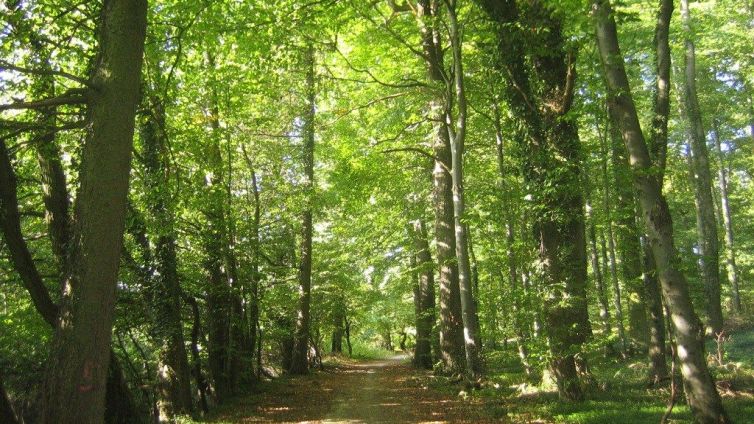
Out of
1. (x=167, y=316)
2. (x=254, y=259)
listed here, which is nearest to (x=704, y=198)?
(x=254, y=259)

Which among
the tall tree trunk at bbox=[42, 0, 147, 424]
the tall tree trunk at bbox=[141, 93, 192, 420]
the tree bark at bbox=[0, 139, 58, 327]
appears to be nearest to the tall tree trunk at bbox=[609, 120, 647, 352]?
the tall tree trunk at bbox=[42, 0, 147, 424]

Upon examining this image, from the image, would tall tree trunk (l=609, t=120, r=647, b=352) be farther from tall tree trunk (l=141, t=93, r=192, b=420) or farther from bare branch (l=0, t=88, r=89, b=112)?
tall tree trunk (l=141, t=93, r=192, b=420)

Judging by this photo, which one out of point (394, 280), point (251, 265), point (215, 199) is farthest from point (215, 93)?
point (394, 280)

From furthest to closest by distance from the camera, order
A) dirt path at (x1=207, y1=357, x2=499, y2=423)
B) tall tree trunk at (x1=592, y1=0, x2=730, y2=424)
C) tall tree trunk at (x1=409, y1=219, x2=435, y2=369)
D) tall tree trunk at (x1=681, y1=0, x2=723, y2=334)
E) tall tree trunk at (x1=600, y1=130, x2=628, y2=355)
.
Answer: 1. tall tree trunk at (x1=409, y1=219, x2=435, y2=369)
2. tall tree trunk at (x1=681, y1=0, x2=723, y2=334)
3. tall tree trunk at (x1=600, y1=130, x2=628, y2=355)
4. dirt path at (x1=207, y1=357, x2=499, y2=423)
5. tall tree trunk at (x1=592, y1=0, x2=730, y2=424)

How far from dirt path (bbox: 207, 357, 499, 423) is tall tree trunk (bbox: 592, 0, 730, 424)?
136 inches

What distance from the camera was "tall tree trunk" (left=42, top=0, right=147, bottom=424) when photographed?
4449 millimetres

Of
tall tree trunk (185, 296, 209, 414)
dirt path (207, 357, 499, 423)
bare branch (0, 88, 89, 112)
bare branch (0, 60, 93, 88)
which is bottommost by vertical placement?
dirt path (207, 357, 499, 423)

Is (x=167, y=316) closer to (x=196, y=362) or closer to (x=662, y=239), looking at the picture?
(x=196, y=362)

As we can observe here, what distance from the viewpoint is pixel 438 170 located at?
1579cm

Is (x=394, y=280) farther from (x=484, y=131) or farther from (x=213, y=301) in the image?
(x=213, y=301)

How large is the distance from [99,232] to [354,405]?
357 inches

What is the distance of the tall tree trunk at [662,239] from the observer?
6680mm

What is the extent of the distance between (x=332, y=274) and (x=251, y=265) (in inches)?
334

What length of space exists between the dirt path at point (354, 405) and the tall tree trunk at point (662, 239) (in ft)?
11.4
